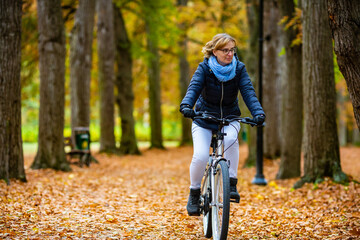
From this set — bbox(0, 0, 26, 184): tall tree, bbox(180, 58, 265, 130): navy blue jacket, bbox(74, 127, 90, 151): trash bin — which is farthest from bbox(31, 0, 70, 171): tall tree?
bbox(180, 58, 265, 130): navy blue jacket

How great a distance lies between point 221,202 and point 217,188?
160mm

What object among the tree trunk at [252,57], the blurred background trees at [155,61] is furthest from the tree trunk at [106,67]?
the tree trunk at [252,57]

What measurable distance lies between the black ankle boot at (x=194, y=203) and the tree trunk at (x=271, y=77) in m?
9.55

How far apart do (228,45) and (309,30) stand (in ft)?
13.5

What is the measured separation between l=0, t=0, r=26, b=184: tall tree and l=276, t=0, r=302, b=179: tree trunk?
5742 millimetres

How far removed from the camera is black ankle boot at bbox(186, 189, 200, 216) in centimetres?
484

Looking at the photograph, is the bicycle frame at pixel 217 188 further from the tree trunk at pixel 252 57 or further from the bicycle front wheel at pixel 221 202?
the tree trunk at pixel 252 57

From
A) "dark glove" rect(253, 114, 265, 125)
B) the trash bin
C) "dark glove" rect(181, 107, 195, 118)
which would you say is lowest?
→ the trash bin

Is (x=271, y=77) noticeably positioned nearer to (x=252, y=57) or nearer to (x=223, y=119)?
(x=252, y=57)

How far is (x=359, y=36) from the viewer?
4504 millimetres

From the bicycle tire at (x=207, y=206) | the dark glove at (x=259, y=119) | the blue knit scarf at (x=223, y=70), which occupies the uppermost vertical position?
the blue knit scarf at (x=223, y=70)

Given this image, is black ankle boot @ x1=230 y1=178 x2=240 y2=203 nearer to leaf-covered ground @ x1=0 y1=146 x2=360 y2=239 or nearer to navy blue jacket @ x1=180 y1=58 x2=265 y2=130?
navy blue jacket @ x1=180 y1=58 x2=265 y2=130

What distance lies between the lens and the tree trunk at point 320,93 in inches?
315

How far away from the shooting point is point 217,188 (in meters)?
4.44
